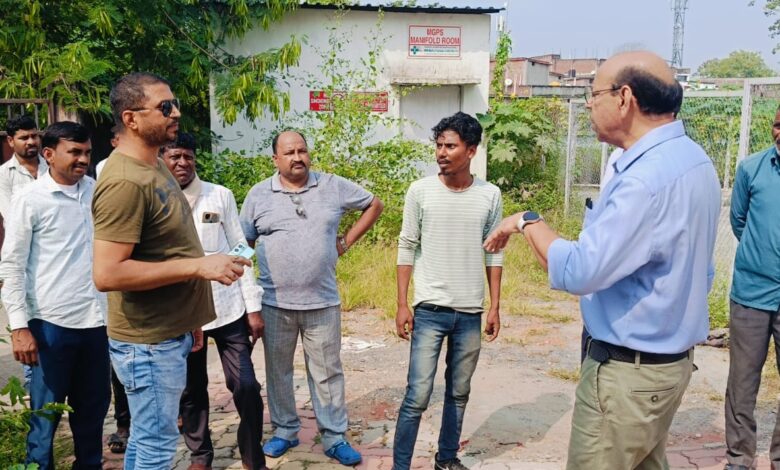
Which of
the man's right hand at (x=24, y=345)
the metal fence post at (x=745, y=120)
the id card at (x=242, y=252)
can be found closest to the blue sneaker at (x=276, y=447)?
the man's right hand at (x=24, y=345)

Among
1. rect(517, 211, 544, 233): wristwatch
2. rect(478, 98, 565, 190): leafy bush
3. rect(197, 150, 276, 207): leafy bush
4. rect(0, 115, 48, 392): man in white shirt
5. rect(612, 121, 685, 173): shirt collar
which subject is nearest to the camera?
rect(612, 121, 685, 173): shirt collar

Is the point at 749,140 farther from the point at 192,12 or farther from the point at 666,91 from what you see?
the point at 192,12

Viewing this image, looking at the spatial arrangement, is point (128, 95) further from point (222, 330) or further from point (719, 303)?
point (719, 303)

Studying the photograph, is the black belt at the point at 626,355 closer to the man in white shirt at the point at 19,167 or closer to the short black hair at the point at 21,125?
the man in white shirt at the point at 19,167

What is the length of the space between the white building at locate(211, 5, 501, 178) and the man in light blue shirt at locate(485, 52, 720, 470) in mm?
8505

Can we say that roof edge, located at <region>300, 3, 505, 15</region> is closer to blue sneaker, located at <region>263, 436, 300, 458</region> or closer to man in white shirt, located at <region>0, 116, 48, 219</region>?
man in white shirt, located at <region>0, 116, 48, 219</region>

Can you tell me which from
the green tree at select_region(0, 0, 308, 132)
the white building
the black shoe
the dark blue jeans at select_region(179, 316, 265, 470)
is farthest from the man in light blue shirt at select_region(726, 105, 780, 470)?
the white building

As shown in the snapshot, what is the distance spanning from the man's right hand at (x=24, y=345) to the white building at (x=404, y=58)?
23.7ft

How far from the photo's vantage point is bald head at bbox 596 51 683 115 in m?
2.39

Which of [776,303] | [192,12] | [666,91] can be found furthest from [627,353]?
[192,12]

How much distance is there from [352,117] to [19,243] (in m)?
6.28

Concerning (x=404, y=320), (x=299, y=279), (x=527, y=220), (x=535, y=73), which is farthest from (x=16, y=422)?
(x=535, y=73)

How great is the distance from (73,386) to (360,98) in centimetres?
673

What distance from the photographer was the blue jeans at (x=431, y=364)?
3807 mm
